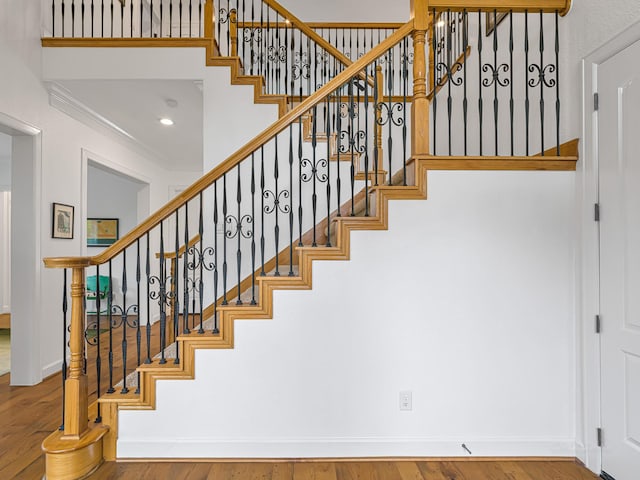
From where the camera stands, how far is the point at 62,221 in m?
3.79

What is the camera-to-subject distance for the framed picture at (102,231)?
23.9 feet

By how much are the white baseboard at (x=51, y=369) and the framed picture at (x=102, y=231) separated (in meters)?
4.02

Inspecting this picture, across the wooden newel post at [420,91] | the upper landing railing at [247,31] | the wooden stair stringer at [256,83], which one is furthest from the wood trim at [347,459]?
the wooden stair stringer at [256,83]

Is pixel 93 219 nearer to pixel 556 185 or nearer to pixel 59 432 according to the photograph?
pixel 59 432

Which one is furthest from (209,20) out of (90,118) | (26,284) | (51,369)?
(51,369)

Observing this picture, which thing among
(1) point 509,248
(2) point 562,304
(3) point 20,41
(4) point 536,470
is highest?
(3) point 20,41

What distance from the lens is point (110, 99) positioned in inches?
155

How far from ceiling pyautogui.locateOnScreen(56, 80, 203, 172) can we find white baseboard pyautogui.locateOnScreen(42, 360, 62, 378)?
8.61 ft

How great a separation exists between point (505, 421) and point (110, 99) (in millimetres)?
4460

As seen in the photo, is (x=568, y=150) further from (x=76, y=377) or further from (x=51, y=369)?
(x=51, y=369)

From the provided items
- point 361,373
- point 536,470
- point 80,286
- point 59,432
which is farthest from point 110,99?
point 536,470

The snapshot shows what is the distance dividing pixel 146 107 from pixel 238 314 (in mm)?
3032

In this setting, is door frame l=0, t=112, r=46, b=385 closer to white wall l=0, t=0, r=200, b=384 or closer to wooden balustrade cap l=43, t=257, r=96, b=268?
white wall l=0, t=0, r=200, b=384

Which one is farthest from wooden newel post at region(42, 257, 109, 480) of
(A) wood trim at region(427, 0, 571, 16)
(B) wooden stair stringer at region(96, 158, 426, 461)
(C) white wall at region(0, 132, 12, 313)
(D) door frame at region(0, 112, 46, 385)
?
(C) white wall at region(0, 132, 12, 313)
